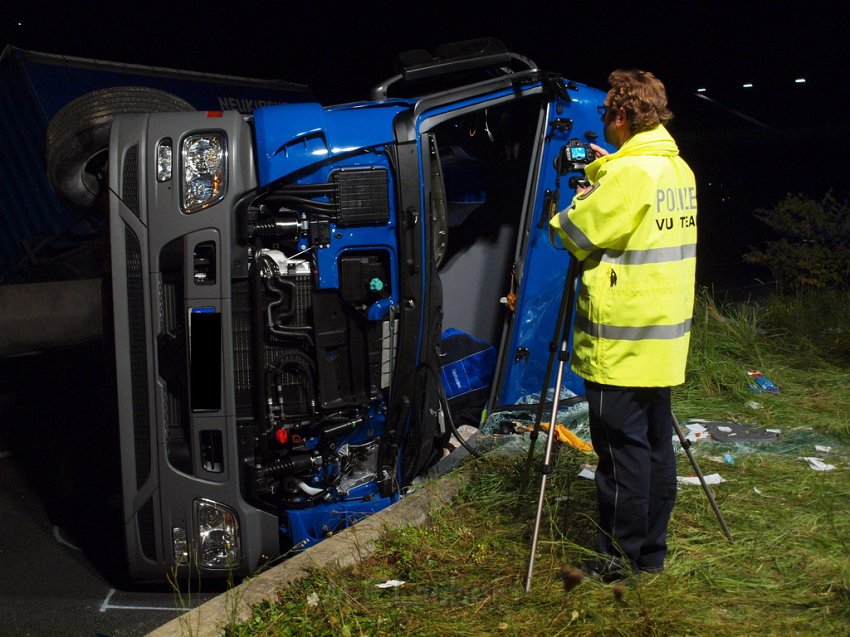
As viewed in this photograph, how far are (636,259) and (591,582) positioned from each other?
1.26 meters

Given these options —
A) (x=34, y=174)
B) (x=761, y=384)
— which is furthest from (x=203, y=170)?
(x=34, y=174)

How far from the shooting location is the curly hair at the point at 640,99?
3.16 meters

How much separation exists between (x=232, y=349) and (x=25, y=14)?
13.2 meters

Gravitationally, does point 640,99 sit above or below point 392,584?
above

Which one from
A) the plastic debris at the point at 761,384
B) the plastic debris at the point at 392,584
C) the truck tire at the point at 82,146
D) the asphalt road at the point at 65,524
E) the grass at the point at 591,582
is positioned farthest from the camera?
the plastic debris at the point at 761,384

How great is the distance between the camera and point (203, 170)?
3.86m

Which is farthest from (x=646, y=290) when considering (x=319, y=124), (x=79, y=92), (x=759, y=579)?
(x=79, y=92)

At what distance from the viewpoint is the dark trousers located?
319cm

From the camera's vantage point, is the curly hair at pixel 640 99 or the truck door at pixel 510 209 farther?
the truck door at pixel 510 209

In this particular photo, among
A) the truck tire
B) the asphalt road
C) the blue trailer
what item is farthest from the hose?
the blue trailer

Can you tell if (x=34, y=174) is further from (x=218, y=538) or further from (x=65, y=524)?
(x=218, y=538)

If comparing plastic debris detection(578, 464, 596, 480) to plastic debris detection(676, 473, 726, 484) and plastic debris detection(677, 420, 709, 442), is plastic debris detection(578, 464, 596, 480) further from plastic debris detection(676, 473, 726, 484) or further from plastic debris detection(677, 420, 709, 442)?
plastic debris detection(677, 420, 709, 442)

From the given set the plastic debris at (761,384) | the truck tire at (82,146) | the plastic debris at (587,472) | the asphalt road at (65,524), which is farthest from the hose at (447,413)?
the plastic debris at (761,384)

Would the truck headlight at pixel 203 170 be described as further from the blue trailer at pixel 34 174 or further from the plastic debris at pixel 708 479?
the blue trailer at pixel 34 174
